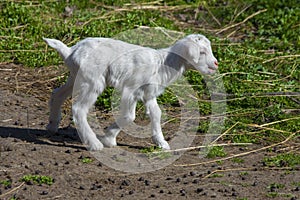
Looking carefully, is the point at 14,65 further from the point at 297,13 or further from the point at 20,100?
the point at 297,13

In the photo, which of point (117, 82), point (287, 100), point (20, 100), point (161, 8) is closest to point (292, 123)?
point (287, 100)

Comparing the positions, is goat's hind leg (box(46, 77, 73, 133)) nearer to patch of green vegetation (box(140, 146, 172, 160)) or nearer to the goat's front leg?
the goat's front leg

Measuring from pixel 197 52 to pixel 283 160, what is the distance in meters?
1.45

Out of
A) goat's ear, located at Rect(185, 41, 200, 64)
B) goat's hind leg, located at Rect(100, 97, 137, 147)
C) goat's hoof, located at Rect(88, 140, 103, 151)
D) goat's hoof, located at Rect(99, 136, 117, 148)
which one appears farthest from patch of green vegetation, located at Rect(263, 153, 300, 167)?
goat's hoof, located at Rect(88, 140, 103, 151)

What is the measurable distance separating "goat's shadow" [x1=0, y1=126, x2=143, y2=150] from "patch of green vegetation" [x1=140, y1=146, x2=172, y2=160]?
185 millimetres

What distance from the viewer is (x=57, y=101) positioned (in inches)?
325

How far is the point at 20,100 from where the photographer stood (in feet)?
31.4

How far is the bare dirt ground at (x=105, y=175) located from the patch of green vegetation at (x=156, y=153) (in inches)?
5.5

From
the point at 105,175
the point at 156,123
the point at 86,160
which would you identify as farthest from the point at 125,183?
the point at 156,123

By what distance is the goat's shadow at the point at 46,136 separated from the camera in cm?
816

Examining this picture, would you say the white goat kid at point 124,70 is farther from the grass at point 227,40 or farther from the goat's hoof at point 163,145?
the grass at point 227,40

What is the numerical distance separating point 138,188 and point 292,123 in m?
2.78

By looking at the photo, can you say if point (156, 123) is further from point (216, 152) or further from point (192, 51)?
point (192, 51)

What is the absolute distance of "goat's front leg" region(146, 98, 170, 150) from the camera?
8008 mm
